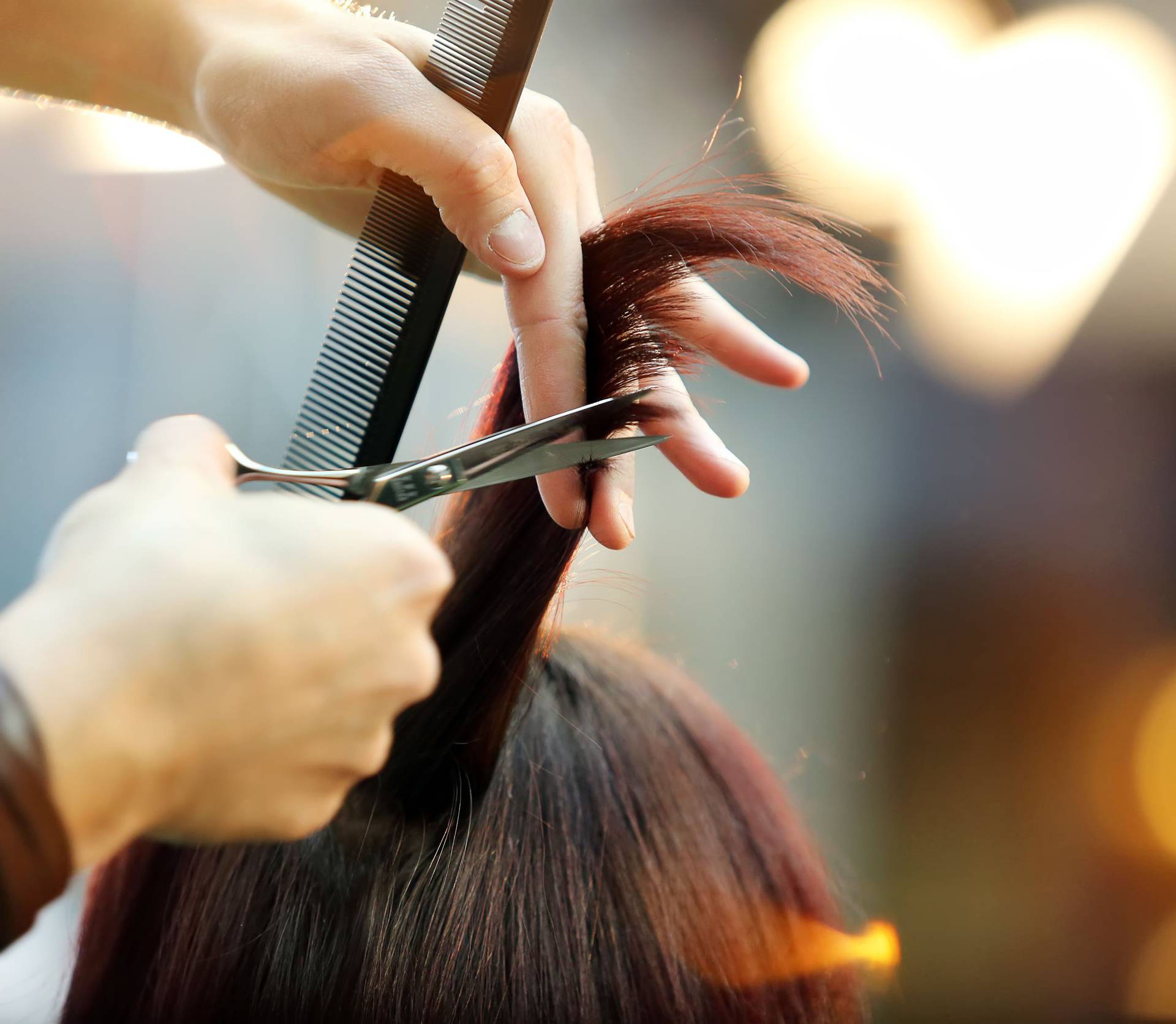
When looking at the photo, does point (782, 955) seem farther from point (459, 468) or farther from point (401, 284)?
point (401, 284)

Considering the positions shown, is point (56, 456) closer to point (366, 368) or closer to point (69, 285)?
point (69, 285)

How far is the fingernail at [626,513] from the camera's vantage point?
69 cm

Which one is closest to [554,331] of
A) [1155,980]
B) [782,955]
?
[782,955]

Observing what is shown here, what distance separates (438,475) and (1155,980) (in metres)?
1.80

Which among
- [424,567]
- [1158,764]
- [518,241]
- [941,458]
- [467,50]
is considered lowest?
[1158,764]

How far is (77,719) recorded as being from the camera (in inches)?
13.1

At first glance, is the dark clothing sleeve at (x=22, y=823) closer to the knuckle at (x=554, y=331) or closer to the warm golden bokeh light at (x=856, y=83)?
the knuckle at (x=554, y=331)

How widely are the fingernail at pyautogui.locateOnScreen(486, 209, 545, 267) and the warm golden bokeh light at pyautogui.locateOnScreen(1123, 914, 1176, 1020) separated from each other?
1.72 m

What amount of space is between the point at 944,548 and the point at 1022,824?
0.53 metres

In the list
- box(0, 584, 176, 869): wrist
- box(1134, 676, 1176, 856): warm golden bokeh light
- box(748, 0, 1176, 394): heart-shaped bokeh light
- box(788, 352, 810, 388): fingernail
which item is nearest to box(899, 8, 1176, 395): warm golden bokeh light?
box(748, 0, 1176, 394): heart-shaped bokeh light

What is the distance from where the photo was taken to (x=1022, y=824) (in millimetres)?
1582

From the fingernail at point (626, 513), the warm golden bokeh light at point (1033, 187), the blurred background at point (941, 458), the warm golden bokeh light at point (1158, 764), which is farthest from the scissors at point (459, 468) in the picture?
the warm golden bokeh light at point (1158, 764)

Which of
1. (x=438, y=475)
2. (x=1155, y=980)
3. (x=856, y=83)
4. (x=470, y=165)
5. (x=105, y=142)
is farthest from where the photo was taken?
(x=1155, y=980)

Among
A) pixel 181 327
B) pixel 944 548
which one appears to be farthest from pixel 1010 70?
pixel 181 327
